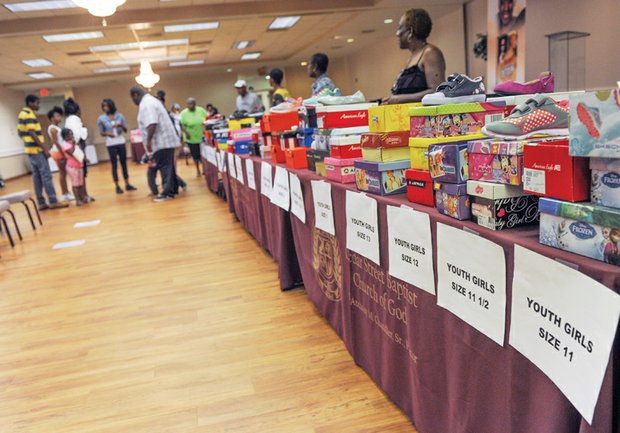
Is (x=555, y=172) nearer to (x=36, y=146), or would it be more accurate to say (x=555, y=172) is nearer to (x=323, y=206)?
(x=323, y=206)

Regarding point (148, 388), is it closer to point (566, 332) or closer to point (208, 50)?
point (566, 332)

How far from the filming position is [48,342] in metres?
2.63

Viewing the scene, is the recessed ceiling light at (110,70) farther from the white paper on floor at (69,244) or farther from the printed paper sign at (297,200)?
the printed paper sign at (297,200)

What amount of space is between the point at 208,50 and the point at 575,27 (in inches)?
388

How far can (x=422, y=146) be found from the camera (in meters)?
1.37

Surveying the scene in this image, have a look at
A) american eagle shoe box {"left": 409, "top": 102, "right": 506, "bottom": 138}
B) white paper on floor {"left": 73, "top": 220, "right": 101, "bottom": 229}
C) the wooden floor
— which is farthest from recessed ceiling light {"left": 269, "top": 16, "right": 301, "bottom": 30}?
american eagle shoe box {"left": 409, "top": 102, "right": 506, "bottom": 138}

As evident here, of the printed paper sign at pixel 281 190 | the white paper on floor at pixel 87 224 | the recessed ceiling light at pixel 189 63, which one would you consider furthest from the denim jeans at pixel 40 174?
the recessed ceiling light at pixel 189 63

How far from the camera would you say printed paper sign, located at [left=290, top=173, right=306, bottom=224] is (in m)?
2.46

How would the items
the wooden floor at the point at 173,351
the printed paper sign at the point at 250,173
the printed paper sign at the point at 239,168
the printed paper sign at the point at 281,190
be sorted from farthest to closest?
the printed paper sign at the point at 239,168 < the printed paper sign at the point at 250,173 < the printed paper sign at the point at 281,190 < the wooden floor at the point at 173,351

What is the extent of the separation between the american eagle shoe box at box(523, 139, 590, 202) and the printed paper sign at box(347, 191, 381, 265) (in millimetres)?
683

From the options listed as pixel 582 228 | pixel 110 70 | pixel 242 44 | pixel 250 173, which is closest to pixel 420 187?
pixel 582 228

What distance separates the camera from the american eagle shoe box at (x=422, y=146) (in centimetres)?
134

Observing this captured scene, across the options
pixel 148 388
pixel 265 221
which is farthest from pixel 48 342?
pixel 265 221

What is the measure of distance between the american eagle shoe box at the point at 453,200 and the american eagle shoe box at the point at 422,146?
0.12 meters
